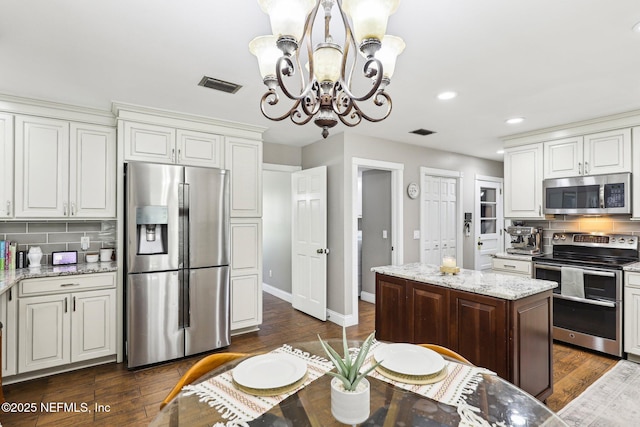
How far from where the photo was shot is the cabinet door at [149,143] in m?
3.13

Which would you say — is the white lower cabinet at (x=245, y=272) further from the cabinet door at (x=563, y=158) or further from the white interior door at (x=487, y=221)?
the white interior door at (x=487, y=221)

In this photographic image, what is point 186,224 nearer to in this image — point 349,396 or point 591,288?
point 349,396

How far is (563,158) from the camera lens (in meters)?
3.86

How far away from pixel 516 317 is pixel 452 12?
1.82m

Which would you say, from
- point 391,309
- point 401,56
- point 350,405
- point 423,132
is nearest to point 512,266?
point 423,132

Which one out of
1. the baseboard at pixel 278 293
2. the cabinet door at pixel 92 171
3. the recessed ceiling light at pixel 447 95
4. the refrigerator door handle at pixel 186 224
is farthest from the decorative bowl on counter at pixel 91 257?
the recessed ceiling light at pixel 447 95

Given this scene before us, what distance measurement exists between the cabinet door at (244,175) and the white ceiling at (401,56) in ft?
1.37

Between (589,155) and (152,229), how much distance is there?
464 centimetres

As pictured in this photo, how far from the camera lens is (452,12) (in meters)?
1.74

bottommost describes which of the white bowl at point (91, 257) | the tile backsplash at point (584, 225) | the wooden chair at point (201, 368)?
→ the wooden chair at point (201, 368)

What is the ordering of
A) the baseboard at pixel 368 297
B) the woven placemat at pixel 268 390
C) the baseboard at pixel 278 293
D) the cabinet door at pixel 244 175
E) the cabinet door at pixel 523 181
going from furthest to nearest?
the baseboard at pixel 278 293
the baseboard at pixel 368 297
the cabinet door at pixel 523 181
the cabinet door at pixel 244 175
the woven placemat at pixel 268 390

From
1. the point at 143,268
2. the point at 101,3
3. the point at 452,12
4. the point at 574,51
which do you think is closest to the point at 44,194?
the point at 143,268

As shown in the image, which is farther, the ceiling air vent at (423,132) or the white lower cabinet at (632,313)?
the ceiling air vent at (423,132)

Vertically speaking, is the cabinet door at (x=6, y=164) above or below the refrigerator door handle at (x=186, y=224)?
above
